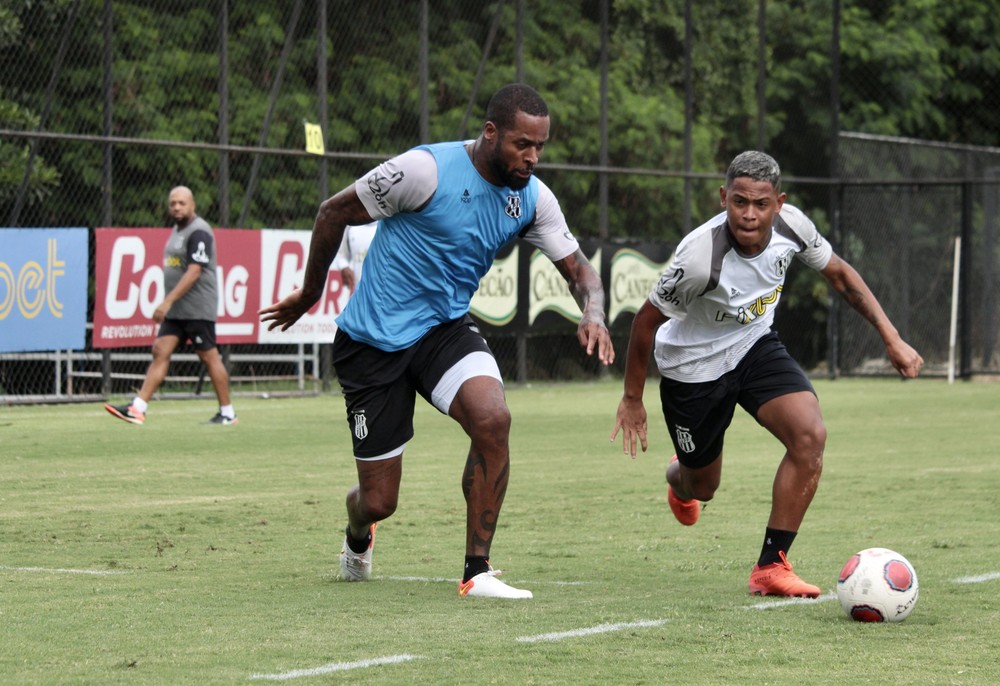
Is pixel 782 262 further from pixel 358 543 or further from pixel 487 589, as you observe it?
pixel 358 543

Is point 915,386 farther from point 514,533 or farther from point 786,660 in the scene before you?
point 786,660

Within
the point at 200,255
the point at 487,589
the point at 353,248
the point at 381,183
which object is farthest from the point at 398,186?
the point at 353,248

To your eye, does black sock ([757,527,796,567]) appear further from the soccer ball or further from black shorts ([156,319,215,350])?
black shorts ([156,319,215,350])

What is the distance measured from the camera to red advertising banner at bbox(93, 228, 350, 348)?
1794cm

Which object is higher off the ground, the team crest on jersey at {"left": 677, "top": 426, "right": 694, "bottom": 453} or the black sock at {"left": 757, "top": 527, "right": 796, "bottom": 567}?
the team crest on jersey at {"left": 677, "top": 426, "right": 694, "bottom": 453}

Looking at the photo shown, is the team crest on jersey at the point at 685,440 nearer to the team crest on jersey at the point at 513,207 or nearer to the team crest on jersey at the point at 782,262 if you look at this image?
the team crest on jersey at the point at 782,262

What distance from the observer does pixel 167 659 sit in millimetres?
5152

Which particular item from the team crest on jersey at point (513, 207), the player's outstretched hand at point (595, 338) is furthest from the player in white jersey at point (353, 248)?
the player's outstretched hand at point (595, 338)

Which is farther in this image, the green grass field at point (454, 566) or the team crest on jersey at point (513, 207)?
the team crest on jersey at point (513, 207)

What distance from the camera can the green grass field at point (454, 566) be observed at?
5133 millimetres

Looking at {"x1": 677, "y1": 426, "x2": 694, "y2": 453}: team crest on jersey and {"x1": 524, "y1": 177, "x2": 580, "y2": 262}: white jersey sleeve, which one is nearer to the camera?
{"x1": 524, "y1": 177, "x2": 580, "y2": 262}: white jersey sleeve

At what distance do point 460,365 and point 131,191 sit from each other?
52.6 feet

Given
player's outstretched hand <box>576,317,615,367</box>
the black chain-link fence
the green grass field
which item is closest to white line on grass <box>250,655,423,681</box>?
the green grass field

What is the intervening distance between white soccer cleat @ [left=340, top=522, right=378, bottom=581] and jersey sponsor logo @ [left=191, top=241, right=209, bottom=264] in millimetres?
8363
